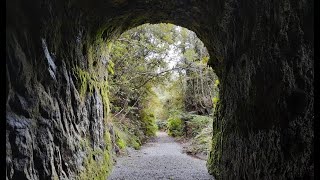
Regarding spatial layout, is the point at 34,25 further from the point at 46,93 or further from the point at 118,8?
the point at 118,8

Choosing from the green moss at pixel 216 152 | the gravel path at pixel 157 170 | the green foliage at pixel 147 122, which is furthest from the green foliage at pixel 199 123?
the green moss at pixel 216 152

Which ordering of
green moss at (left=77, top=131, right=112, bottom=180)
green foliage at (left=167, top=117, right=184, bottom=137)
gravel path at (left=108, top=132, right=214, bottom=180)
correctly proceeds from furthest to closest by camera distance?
green foliage at (left=167, top=117, right=184, bottom=137) → gravel path at (left=108, top=132, right=214, bottom=180) → green moss at (left=77, top=131, right=112, bottom=180)

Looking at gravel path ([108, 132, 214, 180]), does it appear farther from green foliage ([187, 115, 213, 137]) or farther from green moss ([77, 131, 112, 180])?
green foliage ([187, 115, 213, 137])

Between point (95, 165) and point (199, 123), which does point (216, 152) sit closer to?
point (95, 165)

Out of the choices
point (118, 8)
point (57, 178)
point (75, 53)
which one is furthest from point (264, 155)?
point (118, 8)

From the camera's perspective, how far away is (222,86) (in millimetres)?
8156

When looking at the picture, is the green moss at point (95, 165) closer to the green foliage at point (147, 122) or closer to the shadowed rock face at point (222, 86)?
the shadowed rock face at point (222, 86)

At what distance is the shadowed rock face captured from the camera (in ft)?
11.1

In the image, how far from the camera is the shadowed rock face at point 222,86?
3.38 metres

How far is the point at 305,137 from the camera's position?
3.22 m

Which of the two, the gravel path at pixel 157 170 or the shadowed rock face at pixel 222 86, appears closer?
the shadowed rock face at pixel 222 86

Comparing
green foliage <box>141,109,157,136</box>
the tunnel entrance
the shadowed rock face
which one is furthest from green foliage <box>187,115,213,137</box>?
the shadowed rock face

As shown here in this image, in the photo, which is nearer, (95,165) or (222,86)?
(95,165)

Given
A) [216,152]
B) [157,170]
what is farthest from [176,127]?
[216,152]
